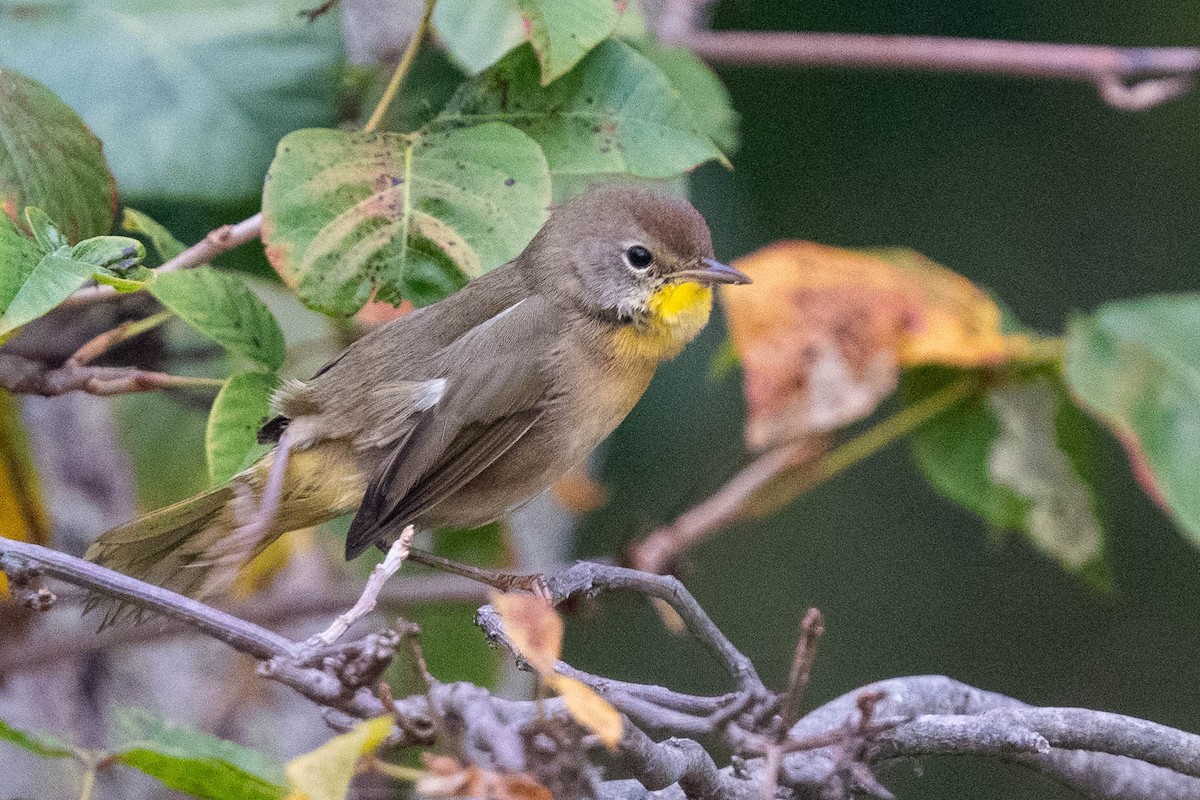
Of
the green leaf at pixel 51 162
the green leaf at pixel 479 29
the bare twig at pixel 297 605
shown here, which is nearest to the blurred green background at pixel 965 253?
the bare twig at pixel 297 605

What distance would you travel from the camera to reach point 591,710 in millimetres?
943

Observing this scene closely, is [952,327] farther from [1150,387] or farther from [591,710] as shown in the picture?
[591,710]

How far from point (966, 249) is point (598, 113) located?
2490 mm

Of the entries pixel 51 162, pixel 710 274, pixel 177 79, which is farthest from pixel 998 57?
pixel 51 162

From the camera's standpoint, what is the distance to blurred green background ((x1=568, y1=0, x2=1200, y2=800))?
3.91 m

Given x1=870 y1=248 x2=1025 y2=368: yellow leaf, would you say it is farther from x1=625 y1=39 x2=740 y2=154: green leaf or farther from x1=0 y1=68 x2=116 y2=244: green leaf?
x1=0 y1=68 x2=116 y2=244: green leaf

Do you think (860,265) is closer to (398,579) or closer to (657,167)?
(657,167)

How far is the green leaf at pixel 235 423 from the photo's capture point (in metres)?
1.62

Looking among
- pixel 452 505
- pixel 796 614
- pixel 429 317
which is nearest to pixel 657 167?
pixel 429 317

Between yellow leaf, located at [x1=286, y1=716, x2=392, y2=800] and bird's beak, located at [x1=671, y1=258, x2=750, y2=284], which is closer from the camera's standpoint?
yellow leaf, located at [x1=286, y1=716, x2=392, y2=800]

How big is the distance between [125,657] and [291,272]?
111cm

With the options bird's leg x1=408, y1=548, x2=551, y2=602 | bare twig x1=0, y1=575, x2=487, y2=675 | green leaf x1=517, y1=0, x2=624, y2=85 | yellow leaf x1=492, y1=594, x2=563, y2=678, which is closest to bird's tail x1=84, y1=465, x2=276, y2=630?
bird's leg x1=408, y1=548, x2=551, y2=602

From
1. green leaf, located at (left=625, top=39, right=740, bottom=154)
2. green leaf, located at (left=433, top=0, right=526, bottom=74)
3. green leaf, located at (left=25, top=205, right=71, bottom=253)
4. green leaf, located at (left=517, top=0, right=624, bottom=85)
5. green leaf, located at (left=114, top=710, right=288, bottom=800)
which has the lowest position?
green leaf, located at (left=114, top=710, right=288, bottom=800)

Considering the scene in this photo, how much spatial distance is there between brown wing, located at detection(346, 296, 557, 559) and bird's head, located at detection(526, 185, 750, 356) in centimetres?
8
